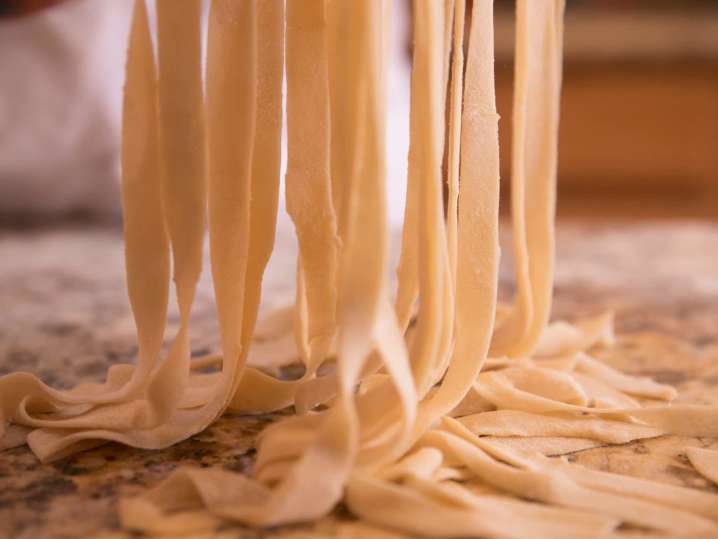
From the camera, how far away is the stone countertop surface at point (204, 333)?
0.54 meters

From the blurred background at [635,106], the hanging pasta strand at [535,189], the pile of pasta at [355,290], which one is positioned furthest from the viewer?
the blurred background at [635,106]

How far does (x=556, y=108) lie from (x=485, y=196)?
0.16m

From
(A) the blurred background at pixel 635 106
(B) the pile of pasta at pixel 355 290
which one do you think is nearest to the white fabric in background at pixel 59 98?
(B) the pile of pasta at pixel 355 290

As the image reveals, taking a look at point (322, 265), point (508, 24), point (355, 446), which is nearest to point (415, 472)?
point (355, 446)

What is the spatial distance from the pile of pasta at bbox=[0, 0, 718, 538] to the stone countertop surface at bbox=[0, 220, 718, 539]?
2cm

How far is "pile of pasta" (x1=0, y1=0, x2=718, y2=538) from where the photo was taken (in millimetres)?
489

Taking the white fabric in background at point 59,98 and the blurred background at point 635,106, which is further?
the blurred background at point 635,106

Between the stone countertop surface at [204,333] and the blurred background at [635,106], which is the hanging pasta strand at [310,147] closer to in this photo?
the stone countertop surface at [204,333]

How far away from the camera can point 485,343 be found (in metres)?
0.58

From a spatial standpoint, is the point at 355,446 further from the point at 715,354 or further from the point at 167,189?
the point at 715,354

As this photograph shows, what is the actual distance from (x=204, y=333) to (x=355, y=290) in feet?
1.61

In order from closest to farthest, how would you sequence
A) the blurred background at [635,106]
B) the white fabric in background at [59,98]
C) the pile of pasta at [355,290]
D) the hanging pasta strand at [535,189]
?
the pile of pasta at [355,290]
the hanging pasta strand at [535,189]
the white fabric in background at [59,98]
the blurred background at [635,106]

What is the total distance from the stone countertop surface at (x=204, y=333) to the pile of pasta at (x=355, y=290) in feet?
0.06

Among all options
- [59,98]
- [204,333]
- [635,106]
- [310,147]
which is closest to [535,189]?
[310,147]
